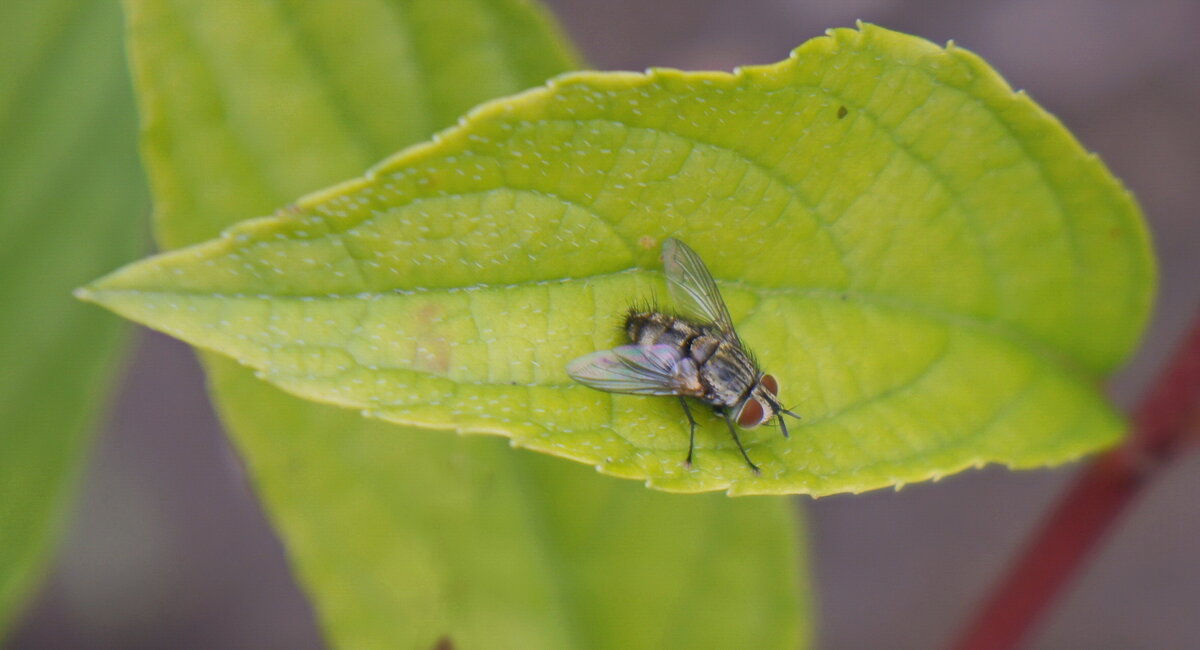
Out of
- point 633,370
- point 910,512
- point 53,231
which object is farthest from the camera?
point 910,512

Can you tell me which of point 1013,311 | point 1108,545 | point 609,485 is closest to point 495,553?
point 609,485

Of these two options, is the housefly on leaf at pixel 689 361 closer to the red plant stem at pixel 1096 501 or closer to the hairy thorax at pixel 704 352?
the hairy thorax at pixel 704 352

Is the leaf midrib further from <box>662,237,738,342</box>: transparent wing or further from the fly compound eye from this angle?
the fly compound eye

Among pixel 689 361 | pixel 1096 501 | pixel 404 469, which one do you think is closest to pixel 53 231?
pixel 404 469

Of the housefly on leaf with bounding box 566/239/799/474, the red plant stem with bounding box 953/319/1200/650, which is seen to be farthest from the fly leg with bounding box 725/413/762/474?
the red plant stem with bounding box 953/319/1200/650

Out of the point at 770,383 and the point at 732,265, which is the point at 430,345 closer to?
the point at 732,265

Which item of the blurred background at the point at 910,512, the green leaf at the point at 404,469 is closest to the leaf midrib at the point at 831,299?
the green leaf at the point at 404,469
